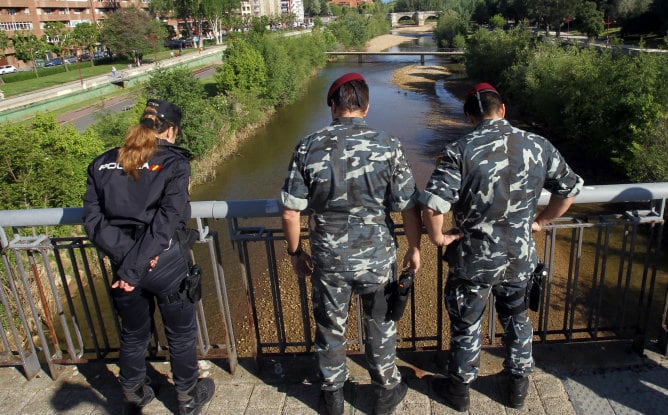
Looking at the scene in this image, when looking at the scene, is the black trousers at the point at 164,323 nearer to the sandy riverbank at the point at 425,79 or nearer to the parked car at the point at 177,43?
the sandy riverbank at the point at 425,79

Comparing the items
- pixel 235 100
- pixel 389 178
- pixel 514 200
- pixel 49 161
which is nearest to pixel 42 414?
pixel 389 178

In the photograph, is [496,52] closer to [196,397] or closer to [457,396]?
[457,396]

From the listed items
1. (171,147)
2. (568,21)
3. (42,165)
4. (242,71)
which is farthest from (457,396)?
(568,21)

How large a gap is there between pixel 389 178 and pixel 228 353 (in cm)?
177

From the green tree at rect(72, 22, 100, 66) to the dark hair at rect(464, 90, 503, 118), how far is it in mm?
59707

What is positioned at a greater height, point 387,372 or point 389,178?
point 389,178

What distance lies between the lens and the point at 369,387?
132 inches

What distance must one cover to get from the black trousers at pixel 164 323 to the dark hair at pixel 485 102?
1.91 metres

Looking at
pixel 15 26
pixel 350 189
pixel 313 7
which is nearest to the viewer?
pixel 350 189

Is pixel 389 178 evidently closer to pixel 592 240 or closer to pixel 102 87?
pixel 592 240

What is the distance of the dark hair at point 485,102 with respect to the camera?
279cm

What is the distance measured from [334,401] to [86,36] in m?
60.3

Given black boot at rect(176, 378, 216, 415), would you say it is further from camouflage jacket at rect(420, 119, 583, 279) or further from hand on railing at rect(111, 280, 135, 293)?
camouflage jacket at rect(420, 119, 583, 279)

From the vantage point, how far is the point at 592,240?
15.1 m
